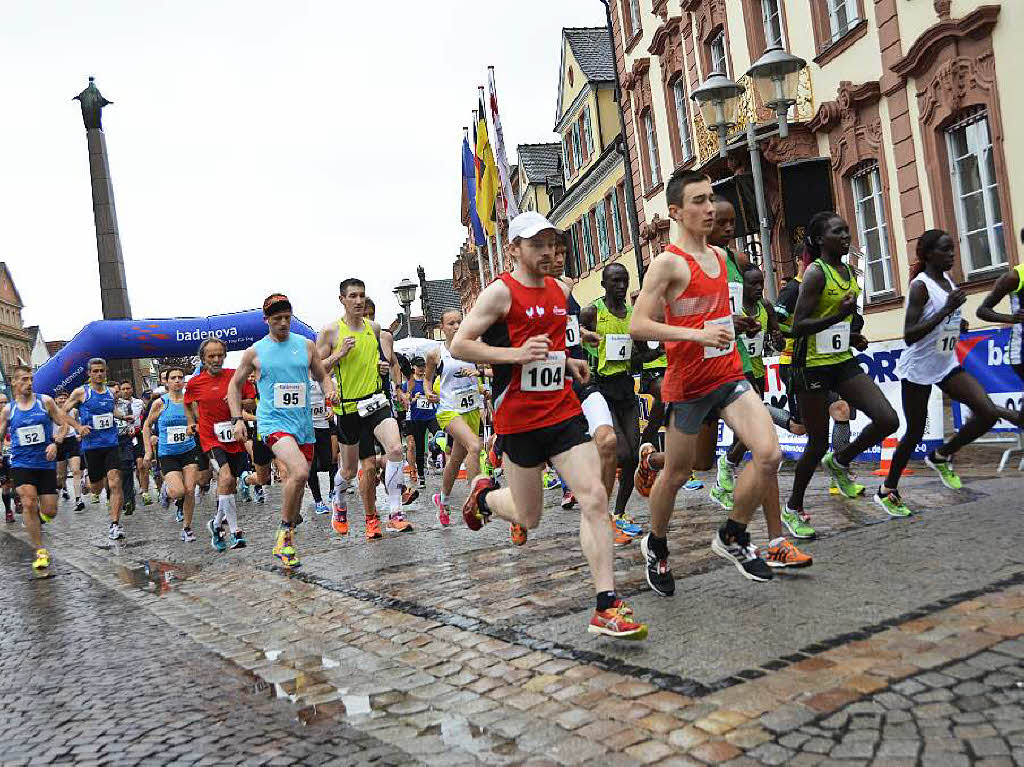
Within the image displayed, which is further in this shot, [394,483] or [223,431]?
[223,431]

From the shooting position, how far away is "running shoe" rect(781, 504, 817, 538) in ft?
22.5

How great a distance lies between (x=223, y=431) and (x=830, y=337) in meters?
6.56

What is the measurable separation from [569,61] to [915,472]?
101ft

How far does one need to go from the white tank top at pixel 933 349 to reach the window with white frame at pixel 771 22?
539 inches

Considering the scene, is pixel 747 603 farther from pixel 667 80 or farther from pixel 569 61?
pixel 569 61

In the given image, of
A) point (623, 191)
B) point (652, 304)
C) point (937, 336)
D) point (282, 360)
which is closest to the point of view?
point (652, 304)

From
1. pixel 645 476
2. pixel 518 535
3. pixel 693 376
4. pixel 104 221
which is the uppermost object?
pixel 104 221

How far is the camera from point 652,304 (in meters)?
5.57

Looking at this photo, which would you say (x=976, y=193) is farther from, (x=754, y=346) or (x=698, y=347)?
(x=698, y=347)

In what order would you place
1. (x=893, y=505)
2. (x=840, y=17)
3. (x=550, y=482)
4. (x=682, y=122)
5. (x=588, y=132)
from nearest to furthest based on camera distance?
1. (x=893, y=505)
2. (x=550, y=482)
3. (x=840, y=17)
4. (x=682, y=122)
5. (x=588, y=132)

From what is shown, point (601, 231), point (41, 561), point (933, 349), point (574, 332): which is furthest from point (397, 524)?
point (601, 231)

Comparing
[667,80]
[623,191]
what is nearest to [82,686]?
[667,80]

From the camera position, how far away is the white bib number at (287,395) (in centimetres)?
899

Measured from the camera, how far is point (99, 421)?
45.5 feet
